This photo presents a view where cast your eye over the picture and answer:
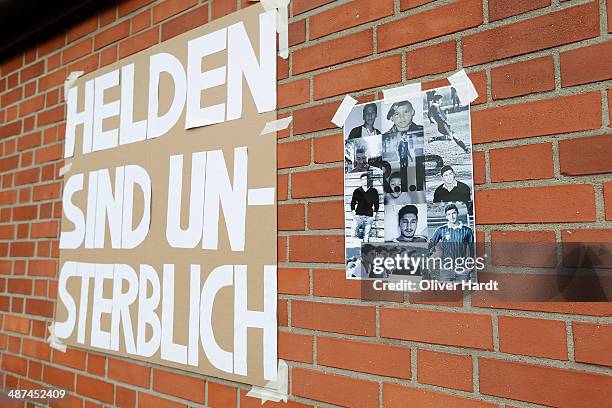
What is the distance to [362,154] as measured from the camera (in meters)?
1.11

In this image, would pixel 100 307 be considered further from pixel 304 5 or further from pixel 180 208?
pixel 304 5

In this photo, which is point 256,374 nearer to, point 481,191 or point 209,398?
point 209,398

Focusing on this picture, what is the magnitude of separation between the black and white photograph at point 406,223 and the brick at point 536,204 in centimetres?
12

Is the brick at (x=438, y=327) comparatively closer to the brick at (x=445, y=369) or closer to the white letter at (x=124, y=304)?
the brick at (x=445, y=369)

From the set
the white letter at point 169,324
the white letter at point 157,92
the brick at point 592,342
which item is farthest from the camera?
the white letter at point 157,92

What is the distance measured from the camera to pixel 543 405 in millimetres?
852

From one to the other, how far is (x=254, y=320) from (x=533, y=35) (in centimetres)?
96

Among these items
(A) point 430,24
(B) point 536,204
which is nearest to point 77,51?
(A) point 430,24

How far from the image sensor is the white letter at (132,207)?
1.52 metres

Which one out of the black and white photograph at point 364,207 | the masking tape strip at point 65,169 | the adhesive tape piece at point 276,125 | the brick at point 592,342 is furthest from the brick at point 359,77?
the masking tape strip at point 65,169

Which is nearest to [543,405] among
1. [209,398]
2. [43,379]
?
[209,398]

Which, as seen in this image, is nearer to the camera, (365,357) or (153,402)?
(365,357)

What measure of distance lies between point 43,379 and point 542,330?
6.06 feet

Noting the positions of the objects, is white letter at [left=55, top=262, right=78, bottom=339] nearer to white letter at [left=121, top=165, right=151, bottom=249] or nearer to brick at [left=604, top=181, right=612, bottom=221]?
white letter at [left=121, top=165, right=151, bottom=249]
